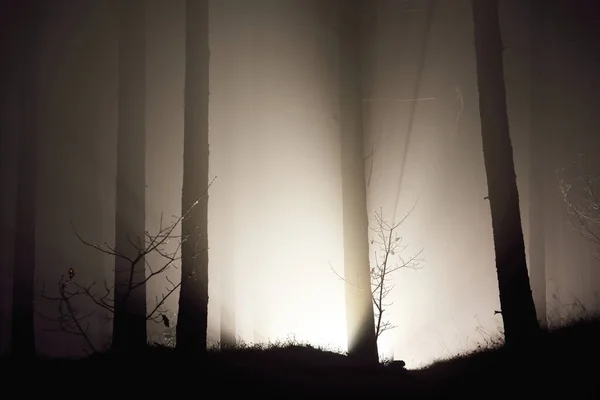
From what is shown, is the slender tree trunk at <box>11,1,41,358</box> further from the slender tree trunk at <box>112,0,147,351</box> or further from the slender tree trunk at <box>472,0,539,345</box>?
the slender tree trunk at <box>472,0,539,345</box>

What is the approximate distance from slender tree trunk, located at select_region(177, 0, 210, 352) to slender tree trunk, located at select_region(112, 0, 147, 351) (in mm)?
816

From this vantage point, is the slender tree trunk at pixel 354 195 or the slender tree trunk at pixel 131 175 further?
the slender tree trunk at pixel 354 195

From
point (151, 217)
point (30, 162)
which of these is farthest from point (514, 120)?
point (30, 162)

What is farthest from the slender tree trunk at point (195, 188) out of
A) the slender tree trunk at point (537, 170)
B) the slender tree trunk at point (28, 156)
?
the slender tree trunk at point (537, 170)

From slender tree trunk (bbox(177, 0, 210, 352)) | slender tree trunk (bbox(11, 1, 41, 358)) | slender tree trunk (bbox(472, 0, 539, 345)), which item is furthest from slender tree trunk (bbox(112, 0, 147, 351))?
slender tree trunk (bbox(472, 0, 539, 345))

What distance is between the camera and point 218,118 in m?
18.3

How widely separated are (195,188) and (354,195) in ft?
13.4

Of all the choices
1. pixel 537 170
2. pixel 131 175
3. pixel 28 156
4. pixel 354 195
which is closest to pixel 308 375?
pixel 131 175

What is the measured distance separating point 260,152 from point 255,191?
5.69ft

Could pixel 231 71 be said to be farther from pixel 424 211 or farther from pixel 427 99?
pixel 424 211

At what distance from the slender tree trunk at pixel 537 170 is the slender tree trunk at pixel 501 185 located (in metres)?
8.59

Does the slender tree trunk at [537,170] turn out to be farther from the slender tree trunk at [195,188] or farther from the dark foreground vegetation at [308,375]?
the slender tree trunk at [195,188]

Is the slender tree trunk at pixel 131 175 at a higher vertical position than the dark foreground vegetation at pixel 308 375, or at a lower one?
higher

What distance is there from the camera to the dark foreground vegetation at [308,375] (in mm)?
6609
